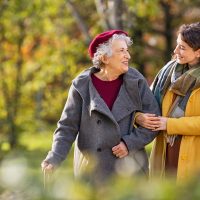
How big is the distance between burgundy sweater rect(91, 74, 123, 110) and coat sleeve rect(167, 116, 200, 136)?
398mm

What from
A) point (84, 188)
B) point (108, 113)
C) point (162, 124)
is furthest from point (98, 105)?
point (84, 188)

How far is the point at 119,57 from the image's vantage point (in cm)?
450

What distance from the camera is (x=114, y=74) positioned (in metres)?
4.56

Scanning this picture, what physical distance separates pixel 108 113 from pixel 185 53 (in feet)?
2.00

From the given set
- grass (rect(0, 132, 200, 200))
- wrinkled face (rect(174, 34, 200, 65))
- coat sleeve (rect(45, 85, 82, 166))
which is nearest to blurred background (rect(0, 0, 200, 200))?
coat sleeve (rect(45, 85, 82, 166))

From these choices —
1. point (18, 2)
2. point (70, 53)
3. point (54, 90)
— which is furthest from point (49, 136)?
point (18, 2)

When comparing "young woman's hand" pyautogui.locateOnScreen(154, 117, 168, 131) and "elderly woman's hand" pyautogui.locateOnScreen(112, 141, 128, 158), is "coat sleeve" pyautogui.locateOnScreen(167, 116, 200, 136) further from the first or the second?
"elderly woman's hand" pyautogui.locateOnScreen(112, 141, 128, 158)

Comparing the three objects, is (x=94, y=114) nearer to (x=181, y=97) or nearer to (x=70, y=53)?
(x=181, y=97)

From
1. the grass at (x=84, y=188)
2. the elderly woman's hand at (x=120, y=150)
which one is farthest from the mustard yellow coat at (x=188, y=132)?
the grass at (x=84, y=188)

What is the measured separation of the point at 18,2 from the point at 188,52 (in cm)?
684

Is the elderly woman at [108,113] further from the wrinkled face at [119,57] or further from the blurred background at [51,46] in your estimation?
the blurred background at [51,46]

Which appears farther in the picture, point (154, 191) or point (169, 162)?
point (169, 162)

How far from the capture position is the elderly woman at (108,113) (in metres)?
4.52

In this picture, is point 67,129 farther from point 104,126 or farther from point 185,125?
point 185,125
